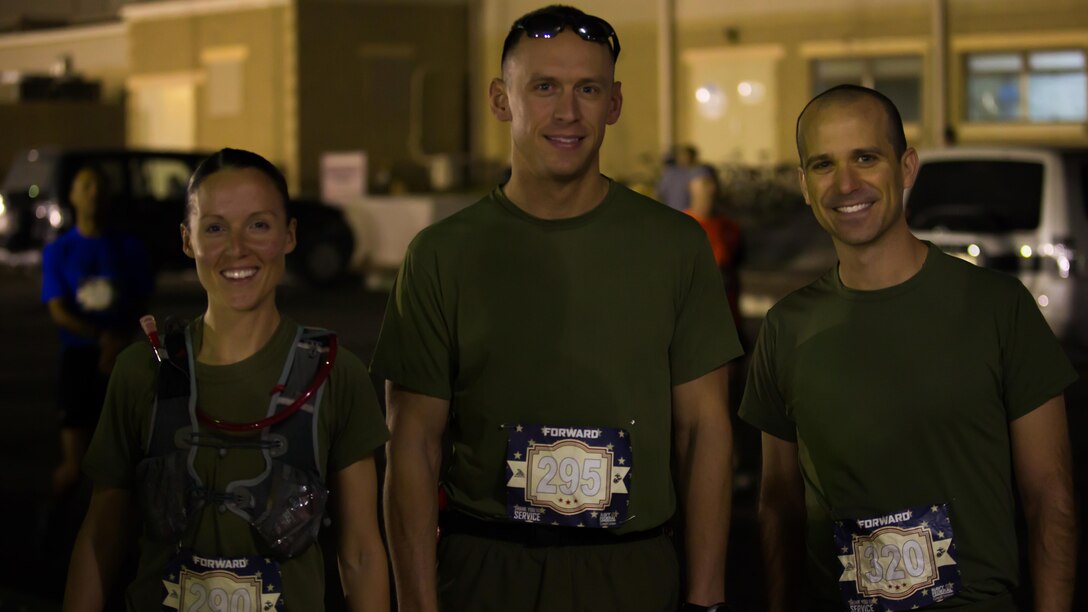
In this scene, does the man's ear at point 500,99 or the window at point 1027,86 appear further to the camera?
the window at point 1027,86

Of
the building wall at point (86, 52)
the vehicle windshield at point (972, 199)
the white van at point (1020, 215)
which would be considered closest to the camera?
the white van at point (1020, 215)

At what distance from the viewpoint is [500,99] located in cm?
440

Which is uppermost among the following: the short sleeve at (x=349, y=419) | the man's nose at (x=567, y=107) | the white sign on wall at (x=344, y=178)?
the white sign on wall at (x=344, y=178)

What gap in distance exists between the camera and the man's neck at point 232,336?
3.95m

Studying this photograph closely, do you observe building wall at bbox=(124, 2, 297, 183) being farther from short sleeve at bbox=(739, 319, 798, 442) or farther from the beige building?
short sleeve at bbox=(739, 319, 798, 442)

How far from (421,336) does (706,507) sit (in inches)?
31.2

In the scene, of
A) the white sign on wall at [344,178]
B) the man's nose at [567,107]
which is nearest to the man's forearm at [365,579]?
the man's nose at [567,107]

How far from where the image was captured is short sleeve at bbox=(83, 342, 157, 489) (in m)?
3.94

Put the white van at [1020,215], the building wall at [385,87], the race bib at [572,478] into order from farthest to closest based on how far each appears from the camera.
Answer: the building wall at [385,87], the white van at [1020,215], the race bib at [572,478]

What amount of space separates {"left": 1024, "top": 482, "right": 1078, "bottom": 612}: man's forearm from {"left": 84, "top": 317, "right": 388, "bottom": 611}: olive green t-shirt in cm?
149

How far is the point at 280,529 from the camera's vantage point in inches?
149

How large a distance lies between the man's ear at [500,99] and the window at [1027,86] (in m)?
29.0

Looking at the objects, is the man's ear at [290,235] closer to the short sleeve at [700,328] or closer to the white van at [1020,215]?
the short sleeve at [700,328]

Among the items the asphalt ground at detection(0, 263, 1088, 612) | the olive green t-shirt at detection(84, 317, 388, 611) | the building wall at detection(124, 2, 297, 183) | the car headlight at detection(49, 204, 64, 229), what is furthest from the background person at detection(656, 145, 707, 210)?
the building wall at detection(124, 2, 297, 183)
